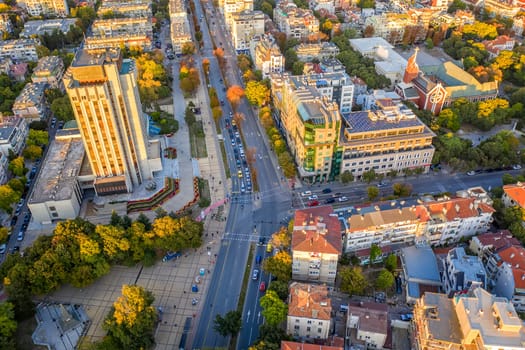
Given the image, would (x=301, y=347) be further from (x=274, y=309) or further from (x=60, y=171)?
(x=60, y=171)

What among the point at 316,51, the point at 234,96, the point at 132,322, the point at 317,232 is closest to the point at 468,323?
the point at 317,232

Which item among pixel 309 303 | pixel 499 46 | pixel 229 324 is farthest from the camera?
pixel 499 46

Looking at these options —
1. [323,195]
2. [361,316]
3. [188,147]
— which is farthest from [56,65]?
[361,316]

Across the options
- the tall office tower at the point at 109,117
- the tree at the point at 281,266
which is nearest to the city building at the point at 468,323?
the tree at the point at 281,266

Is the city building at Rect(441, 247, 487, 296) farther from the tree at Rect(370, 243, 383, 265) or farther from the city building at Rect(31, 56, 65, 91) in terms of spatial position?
the city building at Rect(31, 56, 65, 91)

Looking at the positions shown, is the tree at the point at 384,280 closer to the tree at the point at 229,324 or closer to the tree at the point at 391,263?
the tree at the point at 391,263

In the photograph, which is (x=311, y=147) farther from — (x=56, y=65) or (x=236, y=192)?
(x=56, y=65)
